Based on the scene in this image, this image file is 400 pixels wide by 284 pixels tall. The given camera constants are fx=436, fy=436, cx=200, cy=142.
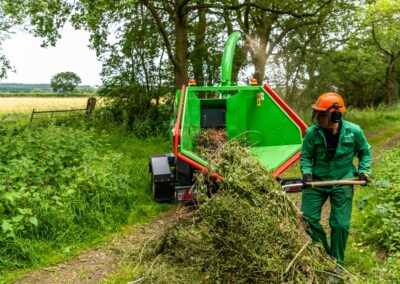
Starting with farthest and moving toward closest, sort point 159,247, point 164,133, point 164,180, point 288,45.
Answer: point 288,45
point 164,133
point 164,180
point 159,247

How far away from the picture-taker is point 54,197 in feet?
18.5

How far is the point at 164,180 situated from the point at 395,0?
13210 millimetres

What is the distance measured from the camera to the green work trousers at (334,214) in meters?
4.14

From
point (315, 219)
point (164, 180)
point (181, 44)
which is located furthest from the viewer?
point (181, 44)

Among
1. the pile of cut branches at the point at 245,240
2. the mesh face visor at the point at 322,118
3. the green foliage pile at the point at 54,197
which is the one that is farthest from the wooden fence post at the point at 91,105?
the mesh face visor at the point at 322,118

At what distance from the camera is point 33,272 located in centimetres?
472

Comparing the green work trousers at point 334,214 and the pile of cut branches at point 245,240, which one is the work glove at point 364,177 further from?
the pile of cut branches at point 245,240

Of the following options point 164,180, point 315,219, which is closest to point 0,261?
point 164,180

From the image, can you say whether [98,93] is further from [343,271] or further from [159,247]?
[343,271]

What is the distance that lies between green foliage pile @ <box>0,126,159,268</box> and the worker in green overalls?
291cm

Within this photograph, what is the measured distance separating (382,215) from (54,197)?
4.10m

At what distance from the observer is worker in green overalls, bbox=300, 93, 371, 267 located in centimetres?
413

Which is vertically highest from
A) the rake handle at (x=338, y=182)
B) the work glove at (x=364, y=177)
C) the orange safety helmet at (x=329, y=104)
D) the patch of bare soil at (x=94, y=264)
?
the orange safety helmet at (x=329, y=104)

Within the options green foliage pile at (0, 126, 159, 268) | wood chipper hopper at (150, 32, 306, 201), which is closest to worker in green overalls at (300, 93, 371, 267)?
wood chipper hopper at (150, 32, 306, 201)
